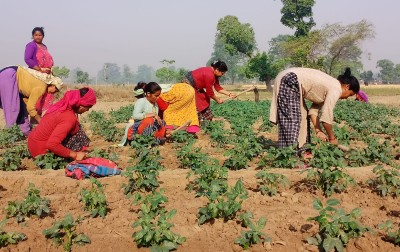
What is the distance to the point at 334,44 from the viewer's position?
39125 millimetres

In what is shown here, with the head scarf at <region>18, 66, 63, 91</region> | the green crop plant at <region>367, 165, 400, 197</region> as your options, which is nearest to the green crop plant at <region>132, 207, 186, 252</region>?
the green crop plant at <region>367, 165, 400, 197</region>

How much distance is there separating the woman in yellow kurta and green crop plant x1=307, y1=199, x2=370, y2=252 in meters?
4.88

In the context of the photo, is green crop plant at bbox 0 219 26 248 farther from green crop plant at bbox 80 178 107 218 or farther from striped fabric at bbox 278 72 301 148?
striped fabric at bbox 278 72 301 148

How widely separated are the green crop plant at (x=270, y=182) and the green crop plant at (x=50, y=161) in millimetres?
2542

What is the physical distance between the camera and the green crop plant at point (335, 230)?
260 cm

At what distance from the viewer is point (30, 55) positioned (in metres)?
7.77

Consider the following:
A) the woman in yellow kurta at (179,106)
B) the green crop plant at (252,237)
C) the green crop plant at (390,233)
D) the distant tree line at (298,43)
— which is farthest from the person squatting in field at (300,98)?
the distant tree line at (298,43)

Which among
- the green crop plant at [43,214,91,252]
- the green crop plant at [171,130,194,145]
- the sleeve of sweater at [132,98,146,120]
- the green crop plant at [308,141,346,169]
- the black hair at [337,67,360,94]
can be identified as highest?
the black hair at [337,67,360,94]

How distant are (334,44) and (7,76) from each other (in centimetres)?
3655

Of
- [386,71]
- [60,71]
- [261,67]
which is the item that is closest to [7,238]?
[261,67]

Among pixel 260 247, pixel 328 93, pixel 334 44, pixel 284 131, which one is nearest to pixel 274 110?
pixel 284 131

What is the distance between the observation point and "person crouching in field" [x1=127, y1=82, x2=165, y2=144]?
629 cm

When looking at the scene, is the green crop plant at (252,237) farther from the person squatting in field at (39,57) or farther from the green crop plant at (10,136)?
the person squatting in field at (39,57)

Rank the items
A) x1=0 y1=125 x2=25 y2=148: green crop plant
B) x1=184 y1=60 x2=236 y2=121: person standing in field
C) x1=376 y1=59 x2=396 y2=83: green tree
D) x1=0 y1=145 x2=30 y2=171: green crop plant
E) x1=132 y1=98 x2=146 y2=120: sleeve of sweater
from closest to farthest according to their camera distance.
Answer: x1=0 y1=145 x2=30 y2=171: green crop plant
x1=132 y1=98 x2=146 y2=120: sleeve of sweater
x1=0 y1=125 x2=25 y2=148: green crop plant
x1=184 y1=60 x2=236 y2=121: person standing in field
x1=376 y1=59 x2=396 y2=83: green tree
